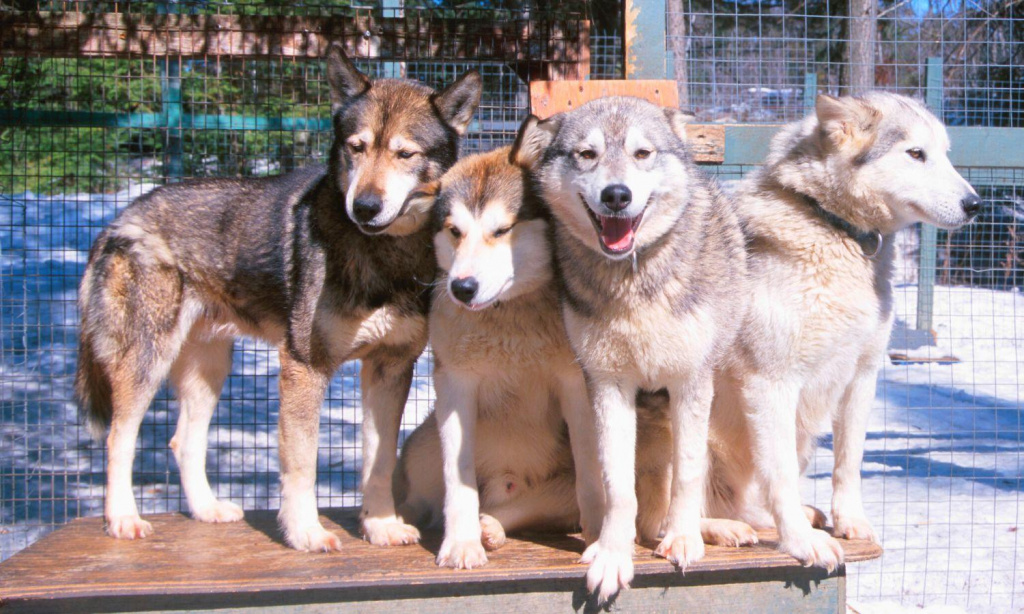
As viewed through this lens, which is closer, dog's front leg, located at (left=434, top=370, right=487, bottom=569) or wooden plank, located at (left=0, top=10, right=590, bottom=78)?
dog's front leg, located at (left=434, top=370, right=487, bottom=569)

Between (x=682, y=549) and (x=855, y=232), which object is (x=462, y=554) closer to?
(x=682, y=549)

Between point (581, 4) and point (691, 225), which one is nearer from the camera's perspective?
point (691, 225)

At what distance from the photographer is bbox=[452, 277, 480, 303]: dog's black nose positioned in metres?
2.76

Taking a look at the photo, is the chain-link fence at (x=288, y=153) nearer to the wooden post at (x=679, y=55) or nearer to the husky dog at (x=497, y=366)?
the wooden post at (x=679, y=55)

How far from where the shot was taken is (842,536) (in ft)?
10.2

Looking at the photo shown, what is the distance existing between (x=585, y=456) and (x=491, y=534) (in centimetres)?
43

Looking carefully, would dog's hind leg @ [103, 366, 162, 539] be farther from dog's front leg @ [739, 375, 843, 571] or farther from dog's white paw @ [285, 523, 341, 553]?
dog's front leg @ [739, 375, 843, 571]

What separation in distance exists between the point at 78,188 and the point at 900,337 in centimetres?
687

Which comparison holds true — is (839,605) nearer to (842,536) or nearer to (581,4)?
(842,536)

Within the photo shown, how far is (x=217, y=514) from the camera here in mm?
3809

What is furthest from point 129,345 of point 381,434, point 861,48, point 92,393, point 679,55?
point 861,48

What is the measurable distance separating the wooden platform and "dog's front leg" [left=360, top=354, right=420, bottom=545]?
25 cm

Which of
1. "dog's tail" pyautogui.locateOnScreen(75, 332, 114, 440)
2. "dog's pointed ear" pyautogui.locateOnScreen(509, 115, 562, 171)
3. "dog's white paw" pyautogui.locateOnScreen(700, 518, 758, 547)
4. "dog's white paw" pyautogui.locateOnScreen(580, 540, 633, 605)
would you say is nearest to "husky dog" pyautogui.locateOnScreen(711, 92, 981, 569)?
"dog's white paw" pyautogui.locateOnScreen(700, 518, 758, 547)

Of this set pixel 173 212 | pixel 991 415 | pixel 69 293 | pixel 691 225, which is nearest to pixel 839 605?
pixel 691 225
